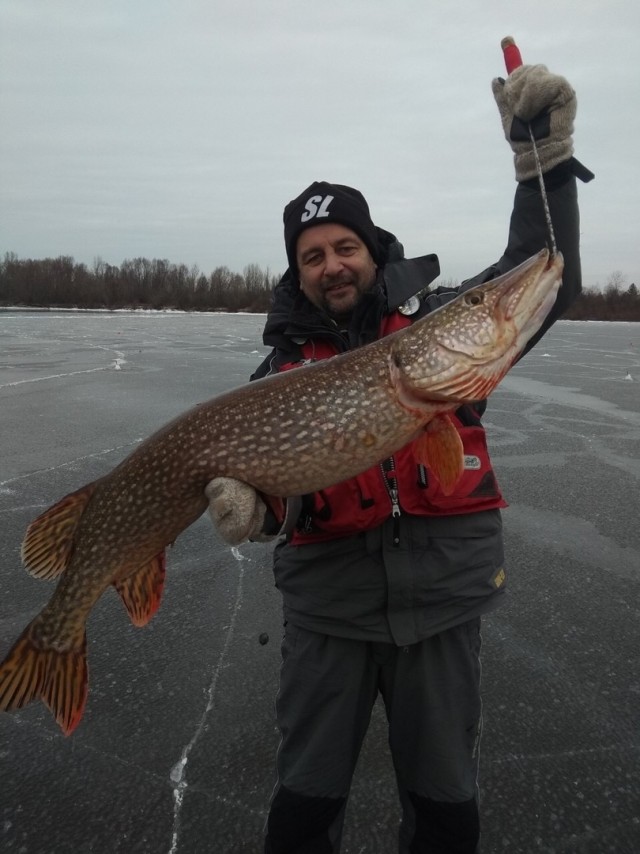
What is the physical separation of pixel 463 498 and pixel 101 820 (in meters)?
1.63

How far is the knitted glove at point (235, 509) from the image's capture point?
189cm

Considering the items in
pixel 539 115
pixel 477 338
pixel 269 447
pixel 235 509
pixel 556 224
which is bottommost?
pixel 235 509

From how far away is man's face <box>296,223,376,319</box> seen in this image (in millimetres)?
2324

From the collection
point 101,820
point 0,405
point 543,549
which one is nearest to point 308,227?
point 101,820

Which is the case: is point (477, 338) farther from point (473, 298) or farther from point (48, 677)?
point (48, 677)

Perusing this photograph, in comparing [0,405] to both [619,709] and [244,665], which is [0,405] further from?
[619,709]

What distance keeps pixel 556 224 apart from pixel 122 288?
245 feet

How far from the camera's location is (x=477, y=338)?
1.90 metres

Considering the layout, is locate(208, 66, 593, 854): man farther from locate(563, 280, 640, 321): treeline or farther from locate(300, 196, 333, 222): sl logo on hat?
locate(563, 280, 640, 321): treeline

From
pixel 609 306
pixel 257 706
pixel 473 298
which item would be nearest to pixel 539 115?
pixel 473 298

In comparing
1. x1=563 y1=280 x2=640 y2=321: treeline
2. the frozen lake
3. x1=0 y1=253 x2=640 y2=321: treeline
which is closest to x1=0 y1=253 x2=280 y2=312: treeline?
x1=0 y1=253 x2=640 y2=321: treeline

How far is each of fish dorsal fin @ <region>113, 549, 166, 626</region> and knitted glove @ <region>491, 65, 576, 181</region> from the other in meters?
2.01

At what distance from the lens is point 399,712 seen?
1.91m

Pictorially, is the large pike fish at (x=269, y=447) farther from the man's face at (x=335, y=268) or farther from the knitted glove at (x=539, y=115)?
the knitted glove at (x=539, y=115)
